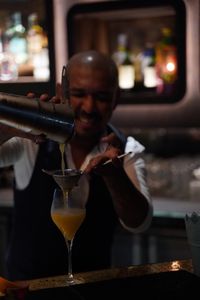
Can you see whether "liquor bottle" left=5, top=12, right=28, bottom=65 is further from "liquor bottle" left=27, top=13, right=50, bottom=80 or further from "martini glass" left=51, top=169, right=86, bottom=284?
"martini glass" left=51, top=169, right=86, bottom=284

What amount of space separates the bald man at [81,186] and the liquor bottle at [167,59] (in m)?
1.22

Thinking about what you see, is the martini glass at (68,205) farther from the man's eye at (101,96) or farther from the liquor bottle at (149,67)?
the liquor bottle at (149,67)

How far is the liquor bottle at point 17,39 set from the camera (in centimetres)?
380

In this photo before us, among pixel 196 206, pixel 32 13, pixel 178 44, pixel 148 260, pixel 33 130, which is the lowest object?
pixel 148 260

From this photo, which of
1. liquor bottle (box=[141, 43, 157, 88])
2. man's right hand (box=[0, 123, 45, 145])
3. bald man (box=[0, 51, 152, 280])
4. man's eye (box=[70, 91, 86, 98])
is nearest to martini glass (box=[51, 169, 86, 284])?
man's right hand (box=[0, 123, 45, 145])

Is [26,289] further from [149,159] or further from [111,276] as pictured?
[149,159]

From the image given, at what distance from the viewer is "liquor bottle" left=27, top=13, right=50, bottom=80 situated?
3.71m

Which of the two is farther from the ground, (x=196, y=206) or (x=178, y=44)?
(x=178, y=44)

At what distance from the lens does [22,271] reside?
236cm

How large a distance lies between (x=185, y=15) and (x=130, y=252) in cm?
130

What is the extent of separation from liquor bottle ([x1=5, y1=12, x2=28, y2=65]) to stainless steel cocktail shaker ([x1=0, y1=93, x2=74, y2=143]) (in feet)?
7.29

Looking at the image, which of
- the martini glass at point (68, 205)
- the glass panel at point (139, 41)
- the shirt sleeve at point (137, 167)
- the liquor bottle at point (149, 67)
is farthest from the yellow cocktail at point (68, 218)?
the liquor bottle at point (149, 67)

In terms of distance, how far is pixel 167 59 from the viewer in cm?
357

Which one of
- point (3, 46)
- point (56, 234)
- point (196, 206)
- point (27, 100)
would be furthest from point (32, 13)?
point (27, 100)
